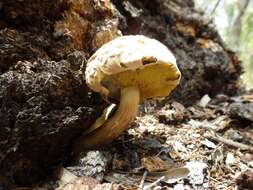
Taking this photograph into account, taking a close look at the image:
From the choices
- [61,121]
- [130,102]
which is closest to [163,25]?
[130,102]

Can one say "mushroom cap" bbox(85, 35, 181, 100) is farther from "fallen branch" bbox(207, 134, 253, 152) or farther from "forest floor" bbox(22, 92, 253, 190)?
"fallen branch" bbox(207, 134, 253, 152)

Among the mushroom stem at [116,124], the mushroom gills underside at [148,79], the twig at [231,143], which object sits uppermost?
the mushroom gills underside at [148,79]

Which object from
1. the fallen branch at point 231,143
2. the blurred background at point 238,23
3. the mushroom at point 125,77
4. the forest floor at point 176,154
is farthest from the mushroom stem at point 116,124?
the blurred background at point 238,23

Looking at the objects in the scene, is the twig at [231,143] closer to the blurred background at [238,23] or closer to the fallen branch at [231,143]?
the fallen branch at [231,143]

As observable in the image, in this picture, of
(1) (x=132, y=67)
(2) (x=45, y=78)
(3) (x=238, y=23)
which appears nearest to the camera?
(1) (x=132, y=67)

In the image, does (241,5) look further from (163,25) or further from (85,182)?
(85,182)

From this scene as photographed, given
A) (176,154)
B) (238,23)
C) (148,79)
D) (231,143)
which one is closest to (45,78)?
(148,79)

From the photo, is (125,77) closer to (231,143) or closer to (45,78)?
(45,78)
